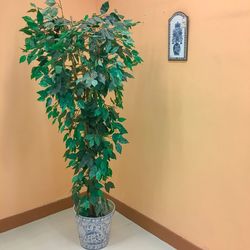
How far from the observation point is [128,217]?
97.9 inches

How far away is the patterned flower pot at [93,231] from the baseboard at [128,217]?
14.0 inches

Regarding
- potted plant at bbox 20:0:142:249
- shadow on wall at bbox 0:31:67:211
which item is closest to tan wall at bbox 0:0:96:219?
shadow on wall at bbox 0:31:67:211

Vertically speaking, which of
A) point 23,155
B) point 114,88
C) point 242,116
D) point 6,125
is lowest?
point 23,155

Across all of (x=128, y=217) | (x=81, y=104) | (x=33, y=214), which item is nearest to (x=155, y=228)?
A: (x=128, y=217)

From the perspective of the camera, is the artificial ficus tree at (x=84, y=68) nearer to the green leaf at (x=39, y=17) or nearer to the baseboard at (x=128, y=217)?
the green leaf at (x=39, y=17)

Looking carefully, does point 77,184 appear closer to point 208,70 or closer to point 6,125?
point 6,125

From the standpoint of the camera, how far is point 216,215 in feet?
5.99

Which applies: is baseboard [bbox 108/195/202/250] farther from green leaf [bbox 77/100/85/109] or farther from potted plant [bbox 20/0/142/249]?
green leaf [bbox 77/100/85/109]

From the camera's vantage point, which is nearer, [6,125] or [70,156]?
[70,156]

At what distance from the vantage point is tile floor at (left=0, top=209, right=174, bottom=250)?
2123 mm

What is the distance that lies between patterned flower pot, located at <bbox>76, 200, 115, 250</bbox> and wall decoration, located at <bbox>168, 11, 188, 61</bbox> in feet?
3.75

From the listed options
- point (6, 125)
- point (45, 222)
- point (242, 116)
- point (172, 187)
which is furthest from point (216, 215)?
point (6, 125)

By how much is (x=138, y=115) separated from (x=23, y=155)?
0.93m

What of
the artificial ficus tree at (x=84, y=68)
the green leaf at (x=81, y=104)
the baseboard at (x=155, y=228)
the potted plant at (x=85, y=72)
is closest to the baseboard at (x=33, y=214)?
the baseboard at (x=155, y=228)
